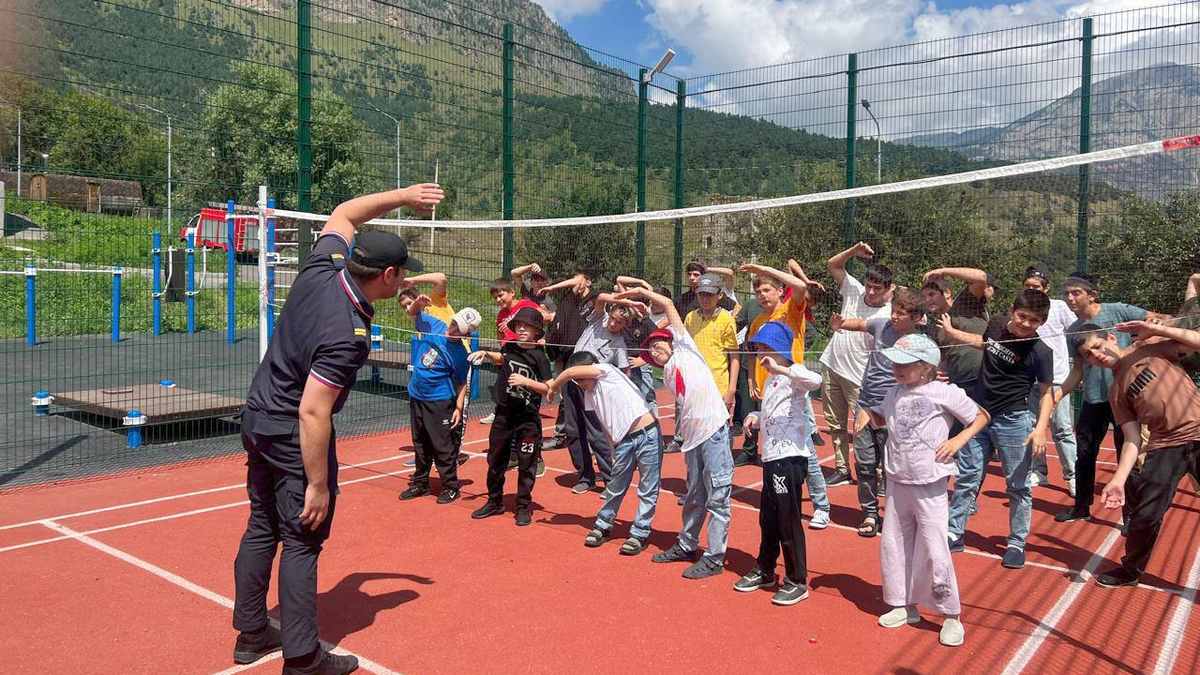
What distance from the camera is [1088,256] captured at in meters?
9.93

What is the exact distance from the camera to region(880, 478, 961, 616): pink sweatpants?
441cm

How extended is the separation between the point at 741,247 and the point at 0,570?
926 centimetres

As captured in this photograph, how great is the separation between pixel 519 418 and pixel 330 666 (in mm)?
3001

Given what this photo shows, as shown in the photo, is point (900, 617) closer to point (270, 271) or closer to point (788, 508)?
point (788, 508)

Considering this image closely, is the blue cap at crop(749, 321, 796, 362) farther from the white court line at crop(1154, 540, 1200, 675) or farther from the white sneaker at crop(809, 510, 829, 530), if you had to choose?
the white court line at crop(1154, 540, 1200, 675)

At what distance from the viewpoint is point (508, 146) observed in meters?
11.7

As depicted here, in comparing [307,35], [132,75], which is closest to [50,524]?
[132,75]

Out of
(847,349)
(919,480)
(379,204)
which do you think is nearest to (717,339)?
(847,349)

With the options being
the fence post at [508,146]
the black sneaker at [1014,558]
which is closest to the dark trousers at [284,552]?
the black sneaker at [1014,558]

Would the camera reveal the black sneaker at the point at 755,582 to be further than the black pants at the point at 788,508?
Yes

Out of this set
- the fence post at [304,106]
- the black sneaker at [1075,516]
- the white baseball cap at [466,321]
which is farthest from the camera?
the fence post at [304,106]

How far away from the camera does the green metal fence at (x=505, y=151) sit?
871cm

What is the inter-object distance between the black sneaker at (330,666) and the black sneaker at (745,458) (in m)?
5.48

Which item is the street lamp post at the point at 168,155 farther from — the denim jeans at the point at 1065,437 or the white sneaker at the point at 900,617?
the denim jeans at the point at 1065,437
